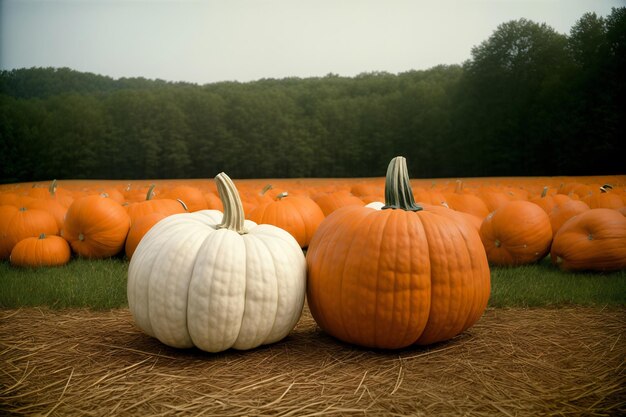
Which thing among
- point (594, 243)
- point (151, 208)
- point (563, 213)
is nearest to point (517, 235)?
point (594, 243)

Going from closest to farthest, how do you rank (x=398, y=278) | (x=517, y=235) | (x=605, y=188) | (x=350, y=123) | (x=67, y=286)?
(x=398, y=278) → (x=67, y=286) → (x=517, y=235) → (x=605, y=188) → (x=350, y=123)

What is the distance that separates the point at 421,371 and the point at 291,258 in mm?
953

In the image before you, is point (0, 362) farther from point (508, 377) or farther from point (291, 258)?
point (508, 377)

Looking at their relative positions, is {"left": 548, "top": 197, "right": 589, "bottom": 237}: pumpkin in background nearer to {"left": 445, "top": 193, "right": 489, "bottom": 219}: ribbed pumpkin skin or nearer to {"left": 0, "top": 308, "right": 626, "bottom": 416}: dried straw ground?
{"left": 445, "top": 193, "right": 489, "bottom": 219}: ribbed pumpkin skin

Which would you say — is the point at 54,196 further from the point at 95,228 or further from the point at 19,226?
the point at 95,228

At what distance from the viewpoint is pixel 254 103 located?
3647cm

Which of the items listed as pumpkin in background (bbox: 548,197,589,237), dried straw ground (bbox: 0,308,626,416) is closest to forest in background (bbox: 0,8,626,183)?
pumpkin in background (bbox: 548,197,589,237)

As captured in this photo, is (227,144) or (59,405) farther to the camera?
(227,144)

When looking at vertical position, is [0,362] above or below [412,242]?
below

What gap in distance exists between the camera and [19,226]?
5.67 metres

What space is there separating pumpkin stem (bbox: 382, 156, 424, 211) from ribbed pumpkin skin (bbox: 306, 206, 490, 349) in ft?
0.38

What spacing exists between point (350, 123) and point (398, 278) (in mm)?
34914

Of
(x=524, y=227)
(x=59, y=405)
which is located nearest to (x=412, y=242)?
(x=59, y=405)

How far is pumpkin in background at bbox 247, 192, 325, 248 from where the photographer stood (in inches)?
244
